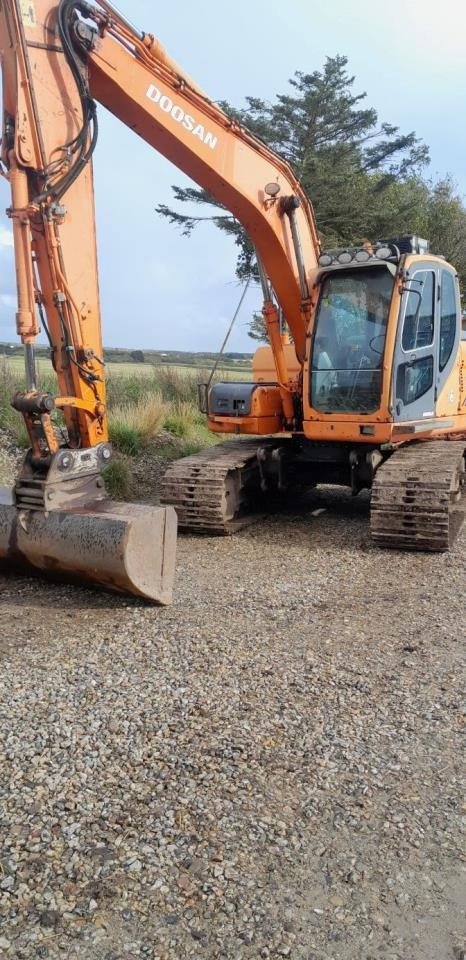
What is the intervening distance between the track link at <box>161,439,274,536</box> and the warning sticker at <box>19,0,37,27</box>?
4.03 metres

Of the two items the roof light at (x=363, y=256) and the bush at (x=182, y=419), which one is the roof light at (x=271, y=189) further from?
the bush at (x=182, y=419)

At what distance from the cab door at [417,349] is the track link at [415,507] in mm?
628

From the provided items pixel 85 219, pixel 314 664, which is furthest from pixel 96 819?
pixel 85 219

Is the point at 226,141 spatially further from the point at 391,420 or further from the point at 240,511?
the point at 240,511

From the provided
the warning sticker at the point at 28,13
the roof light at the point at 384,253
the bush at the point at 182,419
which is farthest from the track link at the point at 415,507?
the bush at the point at 182,419

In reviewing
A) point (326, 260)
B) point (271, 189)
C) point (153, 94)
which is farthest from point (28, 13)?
point (326, 260)

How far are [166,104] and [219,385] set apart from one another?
3.04m

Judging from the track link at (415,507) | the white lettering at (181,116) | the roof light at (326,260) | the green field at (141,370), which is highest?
the white lettering at (181,116)

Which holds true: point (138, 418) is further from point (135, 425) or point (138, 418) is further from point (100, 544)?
point (100, 544)

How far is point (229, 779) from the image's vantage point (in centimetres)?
299

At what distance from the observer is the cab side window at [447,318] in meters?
7.87

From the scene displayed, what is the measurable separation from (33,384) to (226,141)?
3.20m

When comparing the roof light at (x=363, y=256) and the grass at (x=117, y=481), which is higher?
the roof light at (x=363, y=256)

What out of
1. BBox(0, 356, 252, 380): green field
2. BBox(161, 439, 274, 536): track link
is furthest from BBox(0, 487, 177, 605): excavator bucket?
BBox(0, 356, 252, 380): green field
